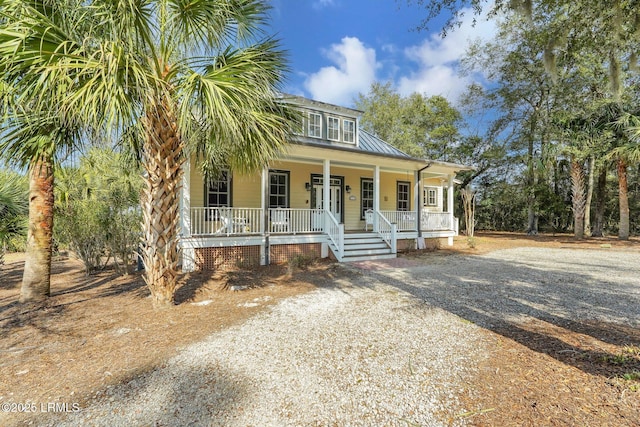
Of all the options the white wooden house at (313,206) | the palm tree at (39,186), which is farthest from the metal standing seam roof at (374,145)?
the palm tree at (39,186)

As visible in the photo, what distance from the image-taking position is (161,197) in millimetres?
4648

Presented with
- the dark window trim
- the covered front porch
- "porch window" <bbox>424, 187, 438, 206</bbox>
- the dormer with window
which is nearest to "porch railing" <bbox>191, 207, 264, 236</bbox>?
the covered front porch

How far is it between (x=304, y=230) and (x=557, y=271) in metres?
7.47

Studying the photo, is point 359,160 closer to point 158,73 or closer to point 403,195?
point 403,195

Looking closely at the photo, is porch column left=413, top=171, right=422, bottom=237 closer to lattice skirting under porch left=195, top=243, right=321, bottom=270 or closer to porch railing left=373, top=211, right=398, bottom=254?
porch railing left=373, top=211, right=398, bottom=254

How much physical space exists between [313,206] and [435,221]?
5505 millimetres

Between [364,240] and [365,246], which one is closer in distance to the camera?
[365,246]

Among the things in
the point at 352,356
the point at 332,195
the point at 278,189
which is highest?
the point at 278,189

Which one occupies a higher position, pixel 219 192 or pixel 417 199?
pixel 219 192

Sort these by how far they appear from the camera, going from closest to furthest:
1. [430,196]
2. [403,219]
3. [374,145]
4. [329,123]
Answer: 1. [403,219]
2. [329,123]
3. [374,145]
4. [430,196]

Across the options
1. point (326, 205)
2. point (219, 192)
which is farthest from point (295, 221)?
point (219, 192)

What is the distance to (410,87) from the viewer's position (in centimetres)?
2814

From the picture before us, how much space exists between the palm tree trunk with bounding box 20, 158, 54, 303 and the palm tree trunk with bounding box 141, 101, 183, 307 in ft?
6.70

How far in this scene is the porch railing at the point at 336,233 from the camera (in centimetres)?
967
